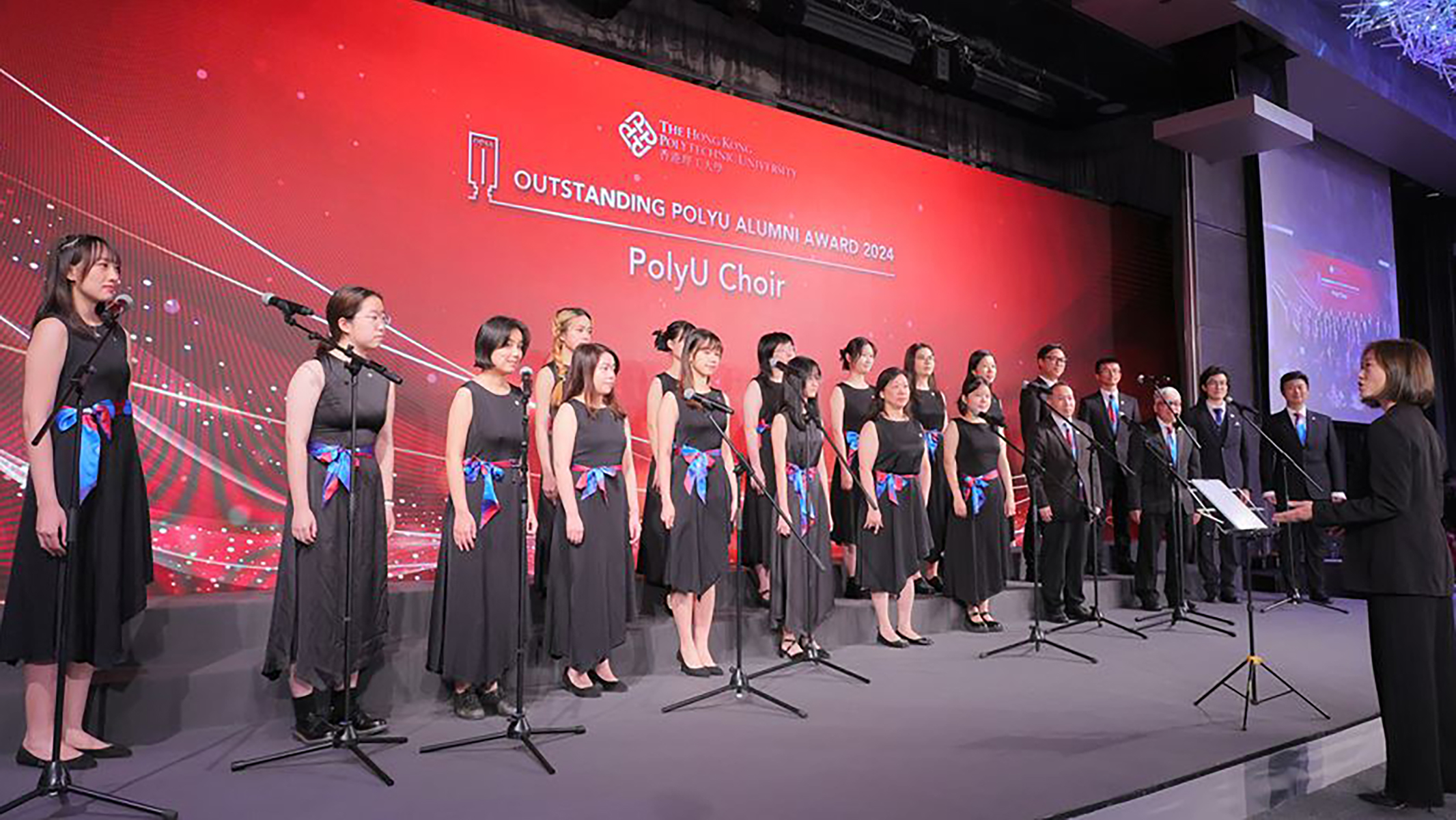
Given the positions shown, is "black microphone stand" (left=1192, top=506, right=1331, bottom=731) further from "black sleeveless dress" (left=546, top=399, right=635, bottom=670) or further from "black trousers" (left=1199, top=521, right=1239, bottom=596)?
"black trousers" (left=1199, top=521, right=1239, bottom=596)

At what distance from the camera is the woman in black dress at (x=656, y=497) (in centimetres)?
459

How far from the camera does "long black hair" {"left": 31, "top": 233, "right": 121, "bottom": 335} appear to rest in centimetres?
287

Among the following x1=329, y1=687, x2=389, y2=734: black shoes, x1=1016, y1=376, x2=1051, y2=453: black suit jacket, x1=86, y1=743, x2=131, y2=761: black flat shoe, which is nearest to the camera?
x1=86, y1=743, x2=131, y2=761: black flat shoe

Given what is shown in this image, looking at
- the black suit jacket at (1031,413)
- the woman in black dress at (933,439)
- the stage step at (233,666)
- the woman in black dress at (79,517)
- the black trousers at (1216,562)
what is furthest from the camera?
the black trousers at (1216,562)

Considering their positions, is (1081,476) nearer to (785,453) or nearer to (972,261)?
(785,453)

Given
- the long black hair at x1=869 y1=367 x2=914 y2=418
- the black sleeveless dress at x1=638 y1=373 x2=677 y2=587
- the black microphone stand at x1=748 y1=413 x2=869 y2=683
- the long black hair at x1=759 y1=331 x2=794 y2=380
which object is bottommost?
the black microphone stand at x1=748 y1=413 x2=869 y2=683

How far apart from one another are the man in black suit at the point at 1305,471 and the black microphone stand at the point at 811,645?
405 centimetres

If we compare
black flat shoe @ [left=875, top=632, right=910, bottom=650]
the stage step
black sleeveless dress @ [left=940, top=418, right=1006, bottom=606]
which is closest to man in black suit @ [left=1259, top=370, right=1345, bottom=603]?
black sleeveless dress @ [left=940, top=418, right=1006, bottom=606]

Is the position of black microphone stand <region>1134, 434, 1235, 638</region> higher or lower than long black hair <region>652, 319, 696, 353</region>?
lower

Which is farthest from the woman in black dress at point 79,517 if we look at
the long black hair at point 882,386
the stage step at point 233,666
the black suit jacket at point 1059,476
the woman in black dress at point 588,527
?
the black suit jacket at point 1059,476

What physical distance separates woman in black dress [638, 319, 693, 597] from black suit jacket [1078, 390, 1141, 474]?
3.37m

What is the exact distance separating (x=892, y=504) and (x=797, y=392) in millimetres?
800

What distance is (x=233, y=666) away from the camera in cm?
353

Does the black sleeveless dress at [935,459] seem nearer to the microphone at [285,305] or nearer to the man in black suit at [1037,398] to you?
the man in black suit at [1037,398]
